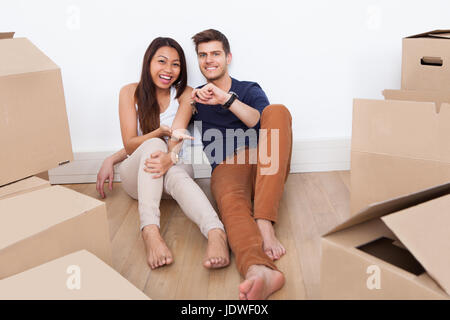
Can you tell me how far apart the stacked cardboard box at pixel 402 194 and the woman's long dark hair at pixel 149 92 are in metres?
0.86

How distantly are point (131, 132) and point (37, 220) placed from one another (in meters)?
0.76

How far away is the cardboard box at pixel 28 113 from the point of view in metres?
1.43

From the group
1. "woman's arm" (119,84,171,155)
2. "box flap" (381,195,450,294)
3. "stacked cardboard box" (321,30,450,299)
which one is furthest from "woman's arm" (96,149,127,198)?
"box flap" (381,195,450,294)

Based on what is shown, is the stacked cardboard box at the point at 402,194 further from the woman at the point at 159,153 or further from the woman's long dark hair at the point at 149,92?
the woman's long dark hair at the point at 149,92

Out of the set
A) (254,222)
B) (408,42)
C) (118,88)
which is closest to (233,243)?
(254,222)

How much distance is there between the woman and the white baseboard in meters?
0.26

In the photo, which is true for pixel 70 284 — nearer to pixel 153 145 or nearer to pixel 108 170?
pixel 153 145

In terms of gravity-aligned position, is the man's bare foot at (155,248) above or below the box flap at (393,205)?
below

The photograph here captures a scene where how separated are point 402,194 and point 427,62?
1.67ft

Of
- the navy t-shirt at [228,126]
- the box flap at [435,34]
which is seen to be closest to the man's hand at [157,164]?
the navy t-shirt at [228,126]

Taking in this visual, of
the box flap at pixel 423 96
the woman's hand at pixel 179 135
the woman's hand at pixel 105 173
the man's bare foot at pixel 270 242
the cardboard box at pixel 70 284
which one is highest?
the box flap at pixel 423 96

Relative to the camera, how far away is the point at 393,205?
3.22ft

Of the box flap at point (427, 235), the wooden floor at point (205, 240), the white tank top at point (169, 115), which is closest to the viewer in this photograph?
the box flap at point (427, 235)

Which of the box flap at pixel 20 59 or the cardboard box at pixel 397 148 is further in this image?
the box flap at pixel 20 59
